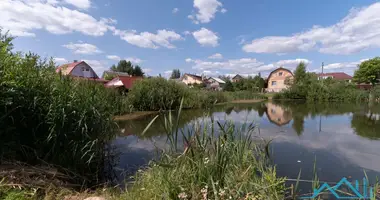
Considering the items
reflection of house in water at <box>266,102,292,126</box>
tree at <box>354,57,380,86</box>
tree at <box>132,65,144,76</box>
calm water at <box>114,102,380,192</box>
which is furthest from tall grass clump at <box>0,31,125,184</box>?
tree at <box>132,65,144,76</box>

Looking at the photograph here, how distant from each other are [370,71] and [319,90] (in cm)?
1483

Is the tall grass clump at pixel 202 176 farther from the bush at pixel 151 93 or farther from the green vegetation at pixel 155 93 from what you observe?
the bush at pixel 151 93

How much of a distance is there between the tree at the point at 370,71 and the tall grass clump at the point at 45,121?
44.1 meters

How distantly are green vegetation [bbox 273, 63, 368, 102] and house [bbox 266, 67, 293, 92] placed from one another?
23.8ft

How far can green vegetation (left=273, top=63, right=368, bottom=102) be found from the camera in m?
25.8

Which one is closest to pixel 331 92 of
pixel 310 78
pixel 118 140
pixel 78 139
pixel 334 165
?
pixel 310 78

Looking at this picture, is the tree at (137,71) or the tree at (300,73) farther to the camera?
the tree at (137,71)

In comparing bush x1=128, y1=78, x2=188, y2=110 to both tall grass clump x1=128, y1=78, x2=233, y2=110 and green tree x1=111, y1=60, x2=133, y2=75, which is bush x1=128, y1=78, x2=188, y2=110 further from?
green tree x1=111, y1=60, x2=133, y2=75

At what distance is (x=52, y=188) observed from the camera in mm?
2391

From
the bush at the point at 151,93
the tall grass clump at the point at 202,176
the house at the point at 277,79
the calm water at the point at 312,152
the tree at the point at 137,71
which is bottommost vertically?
the calm water at the point at 312,152

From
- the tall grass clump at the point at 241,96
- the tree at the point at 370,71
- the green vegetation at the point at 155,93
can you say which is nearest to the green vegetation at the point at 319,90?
the tall grass clump at the point at 241,96

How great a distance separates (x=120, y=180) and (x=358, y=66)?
46.7m

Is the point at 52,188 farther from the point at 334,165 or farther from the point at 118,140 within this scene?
the point at 334,165

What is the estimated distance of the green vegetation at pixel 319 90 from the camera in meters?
25.8
